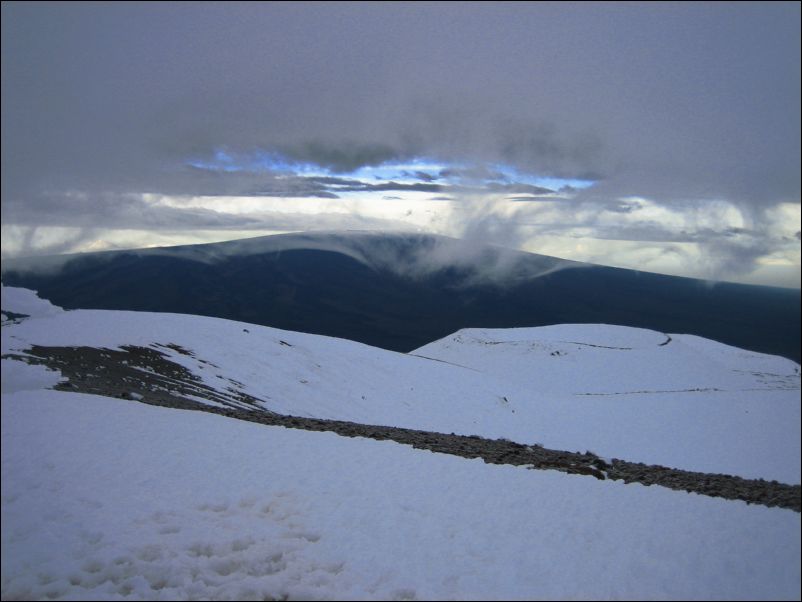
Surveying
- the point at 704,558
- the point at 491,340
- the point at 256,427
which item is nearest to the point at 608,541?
the point at 704,558

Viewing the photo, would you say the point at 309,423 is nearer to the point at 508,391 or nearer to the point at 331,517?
the point at 331,517

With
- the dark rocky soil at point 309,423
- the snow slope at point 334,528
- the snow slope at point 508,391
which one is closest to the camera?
the snow slope at point 334,528

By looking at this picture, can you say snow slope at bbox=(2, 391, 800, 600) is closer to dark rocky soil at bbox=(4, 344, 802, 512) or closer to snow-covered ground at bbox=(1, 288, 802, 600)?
snow-covered ground at bbox=(1, 288, 802, 600)

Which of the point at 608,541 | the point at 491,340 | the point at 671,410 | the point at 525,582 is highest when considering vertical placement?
the point at 491,340

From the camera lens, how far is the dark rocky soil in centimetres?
1047

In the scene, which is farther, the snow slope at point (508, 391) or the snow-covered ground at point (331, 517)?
the snow slope at point (508, 391)

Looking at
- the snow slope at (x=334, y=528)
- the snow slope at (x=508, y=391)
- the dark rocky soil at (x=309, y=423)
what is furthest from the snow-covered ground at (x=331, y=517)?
the dark rocky soil at (x=309, y=423)

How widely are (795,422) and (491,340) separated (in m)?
55.2

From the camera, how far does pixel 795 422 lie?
1051 cm

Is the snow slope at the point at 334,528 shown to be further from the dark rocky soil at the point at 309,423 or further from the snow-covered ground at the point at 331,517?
the dark rocky soil at the point at 309,423

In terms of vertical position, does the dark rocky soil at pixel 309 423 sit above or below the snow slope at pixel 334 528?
above

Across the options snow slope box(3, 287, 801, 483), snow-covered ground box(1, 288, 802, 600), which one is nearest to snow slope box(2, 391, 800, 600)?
snow-covered ground box(1, 288, 802, 600)

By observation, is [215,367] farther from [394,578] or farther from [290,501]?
[394,578]

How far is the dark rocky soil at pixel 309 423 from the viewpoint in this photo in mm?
10469
